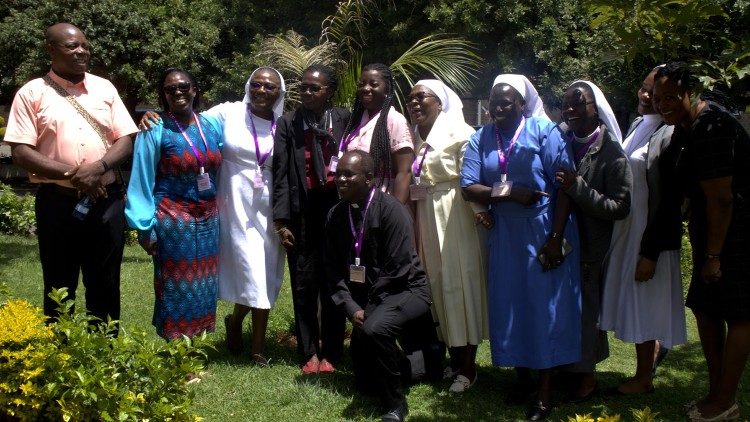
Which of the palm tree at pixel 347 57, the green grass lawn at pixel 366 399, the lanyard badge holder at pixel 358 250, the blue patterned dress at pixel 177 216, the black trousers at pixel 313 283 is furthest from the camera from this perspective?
the palm tree at pixel 347 57

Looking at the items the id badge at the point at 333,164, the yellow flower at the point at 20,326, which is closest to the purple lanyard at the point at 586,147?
the id badge at the point at 333,164

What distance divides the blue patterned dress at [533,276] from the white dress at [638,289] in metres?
0.32

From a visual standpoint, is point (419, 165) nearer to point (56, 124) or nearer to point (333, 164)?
point (333, 164)

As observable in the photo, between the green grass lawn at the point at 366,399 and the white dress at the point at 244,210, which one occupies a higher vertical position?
the white dress at the point at 244,210

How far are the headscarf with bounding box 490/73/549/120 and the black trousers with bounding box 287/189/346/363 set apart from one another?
4.97ft

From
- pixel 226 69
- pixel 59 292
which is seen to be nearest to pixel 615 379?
pixel 59 292

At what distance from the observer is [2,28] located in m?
19.0

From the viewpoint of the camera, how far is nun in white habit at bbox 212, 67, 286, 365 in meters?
5.62

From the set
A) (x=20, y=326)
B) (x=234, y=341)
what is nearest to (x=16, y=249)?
(x=234, y=341)

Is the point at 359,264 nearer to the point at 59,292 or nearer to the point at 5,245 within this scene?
the point at 59,292

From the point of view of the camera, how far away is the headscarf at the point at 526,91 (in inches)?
193

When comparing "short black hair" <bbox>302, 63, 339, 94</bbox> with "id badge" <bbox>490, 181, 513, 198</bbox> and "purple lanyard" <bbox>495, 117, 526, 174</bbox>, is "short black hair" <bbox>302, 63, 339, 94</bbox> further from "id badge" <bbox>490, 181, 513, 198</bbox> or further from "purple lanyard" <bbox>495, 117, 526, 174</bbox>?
"id badge" <bbox>490, 181, 513, 198</bbox>

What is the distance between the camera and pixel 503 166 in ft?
16.1

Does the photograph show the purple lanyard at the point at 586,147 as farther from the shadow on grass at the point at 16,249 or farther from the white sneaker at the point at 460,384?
the shadow on grass at the point at 16,249
